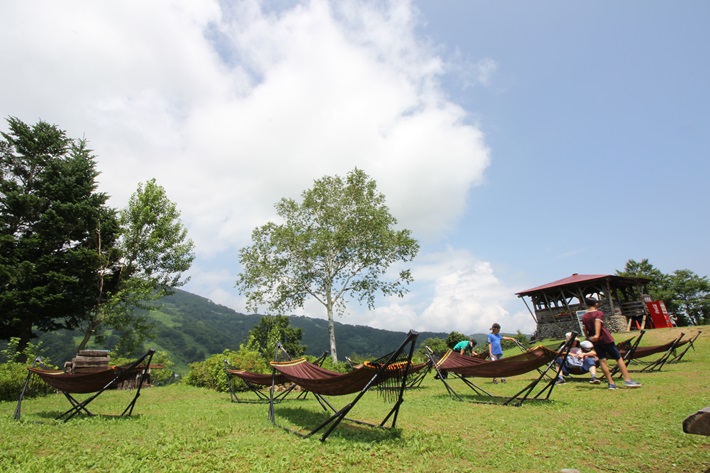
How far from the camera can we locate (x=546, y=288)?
26.7 meters

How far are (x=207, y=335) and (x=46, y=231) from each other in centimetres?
8712

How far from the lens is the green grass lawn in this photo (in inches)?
127

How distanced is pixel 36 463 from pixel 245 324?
456 ft

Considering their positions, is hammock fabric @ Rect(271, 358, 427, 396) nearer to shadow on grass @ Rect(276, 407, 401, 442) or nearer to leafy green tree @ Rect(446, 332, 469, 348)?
shadow on grass @ Rect(276, 407, 401, 442)

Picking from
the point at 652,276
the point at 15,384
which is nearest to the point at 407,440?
the point at 15,384

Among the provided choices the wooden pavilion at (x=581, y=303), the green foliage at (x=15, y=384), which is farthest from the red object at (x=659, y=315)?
the green foliage at (x=15, y=384)

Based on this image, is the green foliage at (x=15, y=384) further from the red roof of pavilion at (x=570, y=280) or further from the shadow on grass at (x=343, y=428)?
the red roof of pavilion at (x=570, y=280)

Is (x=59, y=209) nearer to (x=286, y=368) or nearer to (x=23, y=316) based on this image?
(x=23, y=316)

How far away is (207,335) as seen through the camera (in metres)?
96.0

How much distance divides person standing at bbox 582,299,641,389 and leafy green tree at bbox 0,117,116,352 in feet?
65.2

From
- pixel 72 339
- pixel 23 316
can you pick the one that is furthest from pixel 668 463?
pixel 72 339

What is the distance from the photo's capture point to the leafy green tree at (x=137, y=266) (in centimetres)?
1803

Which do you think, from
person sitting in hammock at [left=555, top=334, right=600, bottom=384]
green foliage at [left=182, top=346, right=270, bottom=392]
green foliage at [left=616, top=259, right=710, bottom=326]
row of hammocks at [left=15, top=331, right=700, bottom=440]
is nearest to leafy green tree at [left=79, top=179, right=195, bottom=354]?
green foliage at [left=182, top=346, right=270, bottom=392]

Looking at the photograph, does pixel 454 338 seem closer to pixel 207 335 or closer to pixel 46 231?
pixel 46 231
